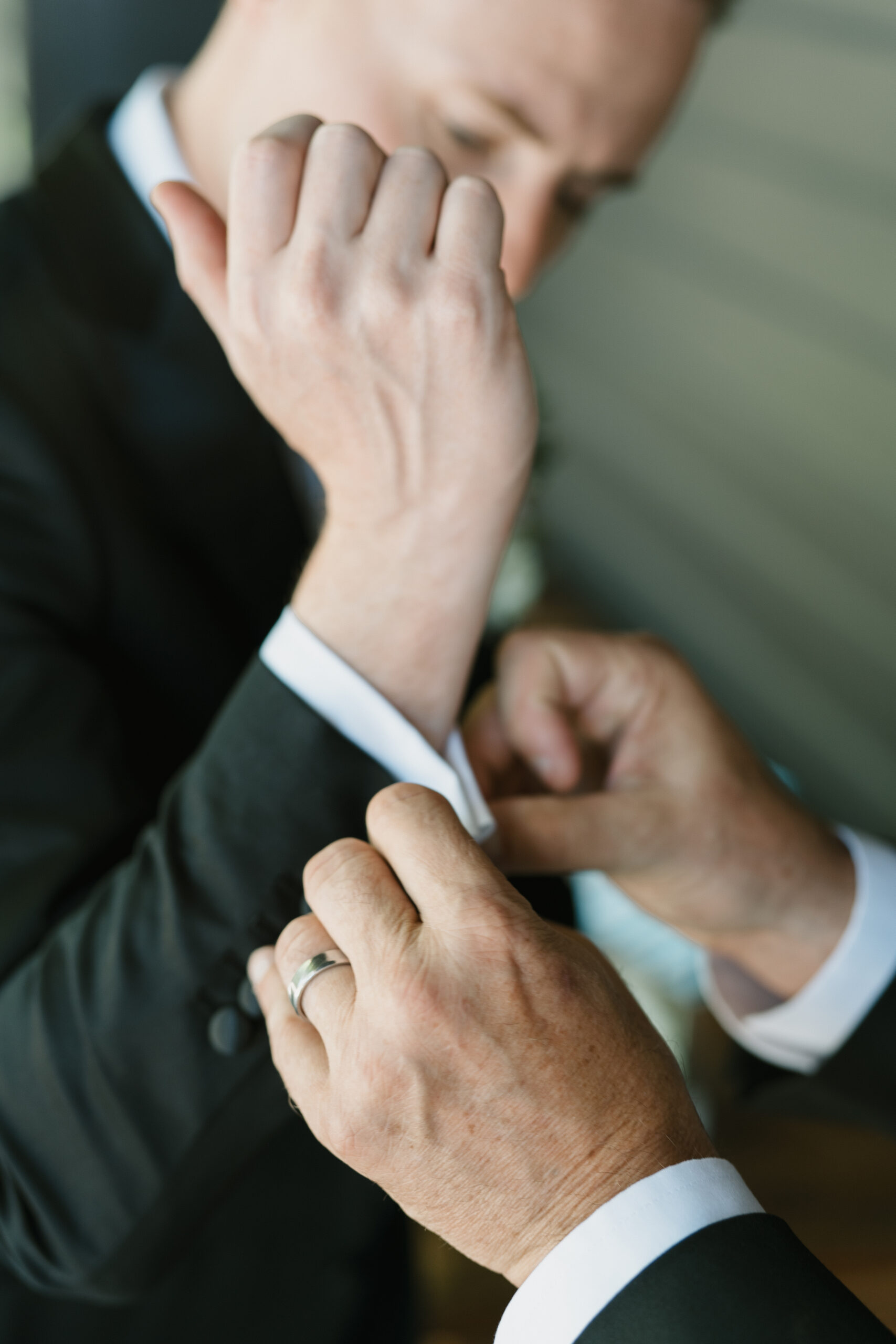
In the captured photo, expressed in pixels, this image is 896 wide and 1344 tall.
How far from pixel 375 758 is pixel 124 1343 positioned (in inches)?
27.3

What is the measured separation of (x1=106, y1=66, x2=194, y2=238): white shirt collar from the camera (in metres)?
1.03

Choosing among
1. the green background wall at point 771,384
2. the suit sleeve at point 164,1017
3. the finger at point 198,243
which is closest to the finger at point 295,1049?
the suit sleeve at point 164,1017

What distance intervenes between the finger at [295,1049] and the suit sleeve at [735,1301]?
0.56 feet

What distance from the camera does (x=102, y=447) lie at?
37.0 inches

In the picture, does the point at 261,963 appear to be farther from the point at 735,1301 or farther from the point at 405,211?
the point at 405,211

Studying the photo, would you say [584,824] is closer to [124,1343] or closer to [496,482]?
[496,482]

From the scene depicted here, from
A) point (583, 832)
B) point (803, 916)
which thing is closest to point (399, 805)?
point (583, 832)

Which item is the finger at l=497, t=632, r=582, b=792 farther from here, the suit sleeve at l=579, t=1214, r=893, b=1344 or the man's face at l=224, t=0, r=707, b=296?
the man's face at l=224, t=0, r=707, b=296

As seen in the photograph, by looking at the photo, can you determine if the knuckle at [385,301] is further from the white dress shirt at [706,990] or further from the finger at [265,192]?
the white dress shirt at [706,990]

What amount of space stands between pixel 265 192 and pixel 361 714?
34cm

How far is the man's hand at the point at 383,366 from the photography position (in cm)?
61

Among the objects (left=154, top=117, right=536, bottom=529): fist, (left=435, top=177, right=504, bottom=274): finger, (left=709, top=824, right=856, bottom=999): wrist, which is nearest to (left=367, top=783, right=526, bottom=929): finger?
(left=154, top=117, right=536, bottom=529): fist

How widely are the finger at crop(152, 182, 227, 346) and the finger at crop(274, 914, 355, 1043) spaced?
0.41m

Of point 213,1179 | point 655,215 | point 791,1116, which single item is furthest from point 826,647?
point 213,1179
